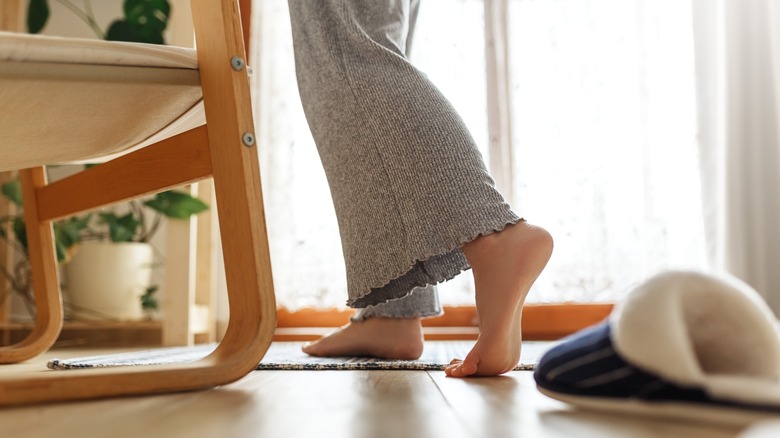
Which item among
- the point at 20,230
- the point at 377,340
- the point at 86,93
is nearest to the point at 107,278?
the point at 20,230

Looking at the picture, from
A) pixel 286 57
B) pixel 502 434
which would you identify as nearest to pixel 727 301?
pixel 502 434

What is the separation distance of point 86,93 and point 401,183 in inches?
13.3

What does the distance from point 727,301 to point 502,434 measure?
169mm

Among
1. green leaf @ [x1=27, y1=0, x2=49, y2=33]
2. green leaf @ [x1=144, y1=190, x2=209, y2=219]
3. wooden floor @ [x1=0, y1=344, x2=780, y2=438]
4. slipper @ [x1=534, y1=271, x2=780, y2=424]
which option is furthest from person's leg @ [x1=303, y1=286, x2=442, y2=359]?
green leaf @ [x1=27, y1=0, x2=49, y2=33]

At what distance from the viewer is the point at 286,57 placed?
1928 mm

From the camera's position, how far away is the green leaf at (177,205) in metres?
1.56

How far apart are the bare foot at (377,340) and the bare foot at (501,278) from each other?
0.94 ft

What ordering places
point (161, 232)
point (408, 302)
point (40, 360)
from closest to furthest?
point (408, 302) → point (40, 360) → point (161, 232)

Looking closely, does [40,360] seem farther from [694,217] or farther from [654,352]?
[694,217]

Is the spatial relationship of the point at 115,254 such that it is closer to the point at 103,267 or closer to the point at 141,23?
the point at 103,267

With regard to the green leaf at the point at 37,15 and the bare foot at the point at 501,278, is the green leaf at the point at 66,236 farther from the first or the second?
the bare foot at the point at 501,278

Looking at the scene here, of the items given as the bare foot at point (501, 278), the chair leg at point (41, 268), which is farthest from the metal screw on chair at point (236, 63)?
the chair leg at point (41, 268)

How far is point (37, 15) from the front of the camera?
1845 mm

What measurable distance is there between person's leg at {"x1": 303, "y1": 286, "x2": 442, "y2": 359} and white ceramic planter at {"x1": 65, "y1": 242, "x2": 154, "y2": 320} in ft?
2.95
